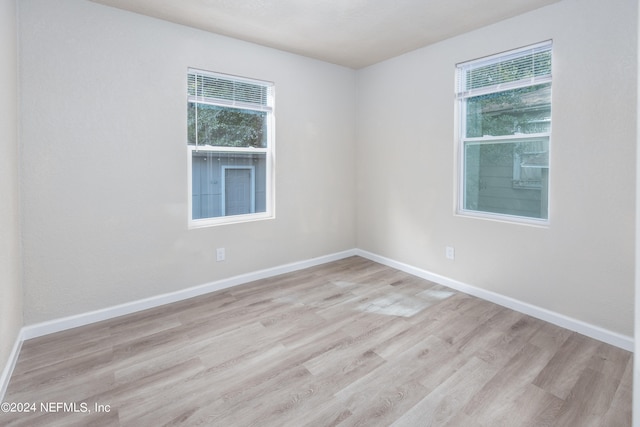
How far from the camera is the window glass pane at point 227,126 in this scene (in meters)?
3.18

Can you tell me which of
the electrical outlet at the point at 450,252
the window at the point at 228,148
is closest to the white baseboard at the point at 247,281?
the electrical outlet at the point at 450,252

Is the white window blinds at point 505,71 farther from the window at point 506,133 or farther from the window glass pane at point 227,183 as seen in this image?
the window glass pane at point 227,183

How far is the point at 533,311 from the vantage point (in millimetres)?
2791

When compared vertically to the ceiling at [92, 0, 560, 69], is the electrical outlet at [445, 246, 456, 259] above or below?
below

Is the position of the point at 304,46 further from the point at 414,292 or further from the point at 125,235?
the point at 414,292

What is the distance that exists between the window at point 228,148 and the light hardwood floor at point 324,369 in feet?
3.27

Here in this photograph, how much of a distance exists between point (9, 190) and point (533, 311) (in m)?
3.88

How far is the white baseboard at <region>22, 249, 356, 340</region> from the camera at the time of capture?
2.51 meters

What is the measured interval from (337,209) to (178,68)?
7.75 feet

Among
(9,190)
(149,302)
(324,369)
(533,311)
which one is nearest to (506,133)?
(533,311)

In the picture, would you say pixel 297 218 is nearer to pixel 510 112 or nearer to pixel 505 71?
pixel 510 112

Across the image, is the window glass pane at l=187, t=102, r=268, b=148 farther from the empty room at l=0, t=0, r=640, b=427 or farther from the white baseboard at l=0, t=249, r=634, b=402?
the white baseboard at l=0, t=249, r=634, b=402

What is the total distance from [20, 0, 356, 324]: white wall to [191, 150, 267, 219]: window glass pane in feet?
0.58

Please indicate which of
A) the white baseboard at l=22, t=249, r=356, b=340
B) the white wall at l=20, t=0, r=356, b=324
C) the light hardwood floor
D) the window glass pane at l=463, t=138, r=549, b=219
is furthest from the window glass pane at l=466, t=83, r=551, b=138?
the white baseboard at l=22, t=249, r=356, b=340
